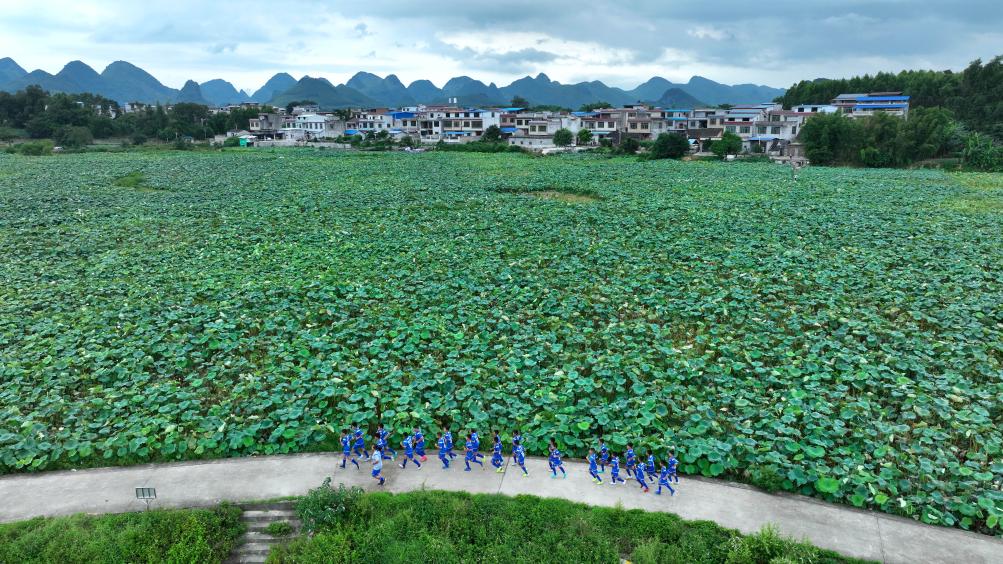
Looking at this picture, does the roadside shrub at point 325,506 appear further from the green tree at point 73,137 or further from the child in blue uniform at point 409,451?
the green tree at point 73,137

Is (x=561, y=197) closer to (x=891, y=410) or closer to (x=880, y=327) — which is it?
(x=880, y=327)

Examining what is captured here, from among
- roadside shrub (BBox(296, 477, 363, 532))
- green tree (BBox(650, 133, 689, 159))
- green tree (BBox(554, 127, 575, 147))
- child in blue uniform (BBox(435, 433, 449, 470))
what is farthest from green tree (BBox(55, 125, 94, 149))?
child in blue uniform (BBox(435, 433, 449, 470))

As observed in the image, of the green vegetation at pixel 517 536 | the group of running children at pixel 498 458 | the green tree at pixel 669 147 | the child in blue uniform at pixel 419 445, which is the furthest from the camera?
the green tree at pixel 669 147

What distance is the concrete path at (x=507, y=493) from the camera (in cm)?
587

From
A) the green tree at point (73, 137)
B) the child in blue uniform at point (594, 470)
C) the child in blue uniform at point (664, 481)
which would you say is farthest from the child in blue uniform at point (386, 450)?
the green tree at point (73, 137)

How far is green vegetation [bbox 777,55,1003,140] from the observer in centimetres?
5084

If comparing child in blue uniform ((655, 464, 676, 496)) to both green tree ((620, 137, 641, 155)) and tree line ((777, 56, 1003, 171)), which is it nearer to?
tree line ((777, 56, 1003, 171))

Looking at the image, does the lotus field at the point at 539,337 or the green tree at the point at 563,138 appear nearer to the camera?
the lotus field at the point at 539,337

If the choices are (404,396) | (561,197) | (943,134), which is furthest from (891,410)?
(943,134)

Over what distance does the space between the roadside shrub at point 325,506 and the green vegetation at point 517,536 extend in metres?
0.04

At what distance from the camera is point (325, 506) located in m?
6.34

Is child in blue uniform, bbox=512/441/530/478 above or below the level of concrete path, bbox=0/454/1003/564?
above

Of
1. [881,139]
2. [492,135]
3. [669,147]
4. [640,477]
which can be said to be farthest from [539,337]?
[492,135]

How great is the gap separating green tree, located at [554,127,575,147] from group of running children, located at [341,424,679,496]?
213ft
